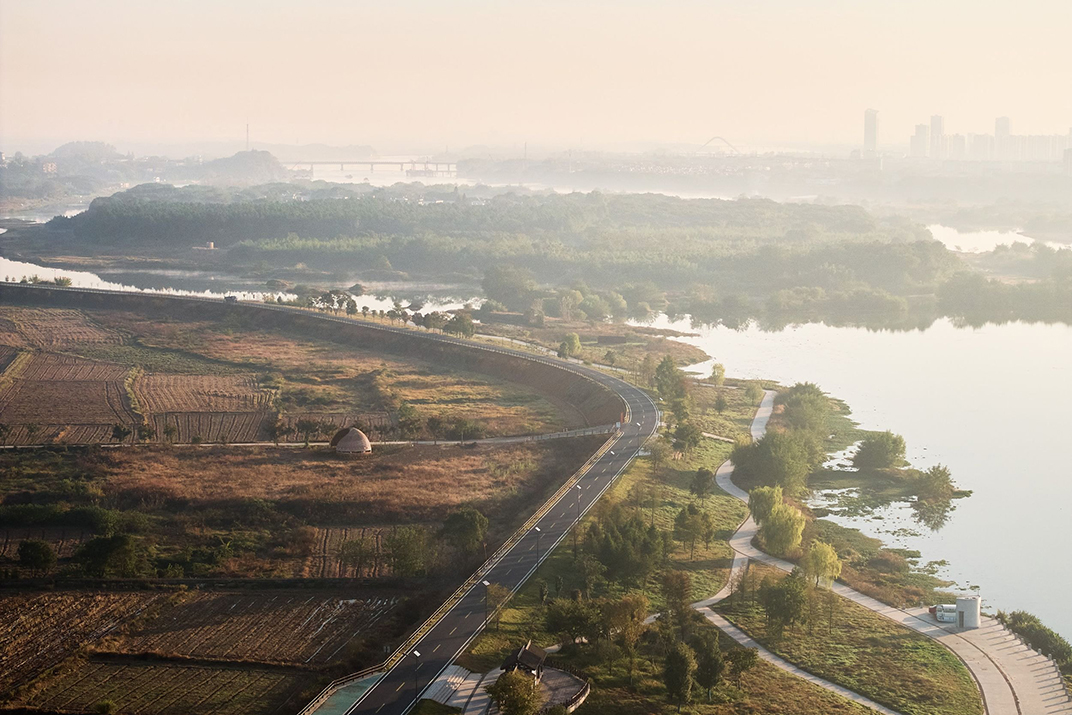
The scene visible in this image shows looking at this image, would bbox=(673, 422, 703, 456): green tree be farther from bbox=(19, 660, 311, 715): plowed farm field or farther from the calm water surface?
bbox=(19, 660, 311, 715): plowed farm field

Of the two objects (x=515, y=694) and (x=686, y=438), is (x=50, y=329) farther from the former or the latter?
(x=515, y=694)

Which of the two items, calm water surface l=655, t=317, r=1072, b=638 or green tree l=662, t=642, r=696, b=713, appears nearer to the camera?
green tree l=662, t=642, r=696, b=713

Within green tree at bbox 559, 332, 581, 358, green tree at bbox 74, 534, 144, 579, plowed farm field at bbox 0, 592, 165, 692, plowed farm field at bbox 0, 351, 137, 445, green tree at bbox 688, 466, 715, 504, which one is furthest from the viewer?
green tree at bbox 559, 332, 581, 358

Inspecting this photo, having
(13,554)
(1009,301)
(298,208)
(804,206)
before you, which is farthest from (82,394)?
(804,206)

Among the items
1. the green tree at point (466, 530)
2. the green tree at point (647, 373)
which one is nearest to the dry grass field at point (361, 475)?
the green tree at point (466, 530)

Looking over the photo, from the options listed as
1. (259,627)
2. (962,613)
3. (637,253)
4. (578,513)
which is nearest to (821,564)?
(962,613)

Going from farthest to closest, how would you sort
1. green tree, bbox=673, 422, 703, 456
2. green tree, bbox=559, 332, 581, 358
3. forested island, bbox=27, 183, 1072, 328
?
forested island, bbox=27, 183, 1072, 328 → green tree, bbox=559, 332, 581, 358 → green tree, bbox=673, 422, 703, 456

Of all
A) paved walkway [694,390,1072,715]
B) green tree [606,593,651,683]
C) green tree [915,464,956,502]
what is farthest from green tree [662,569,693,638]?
green tree [915,464,956,502]

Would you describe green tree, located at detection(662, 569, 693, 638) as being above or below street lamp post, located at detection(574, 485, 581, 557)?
below
